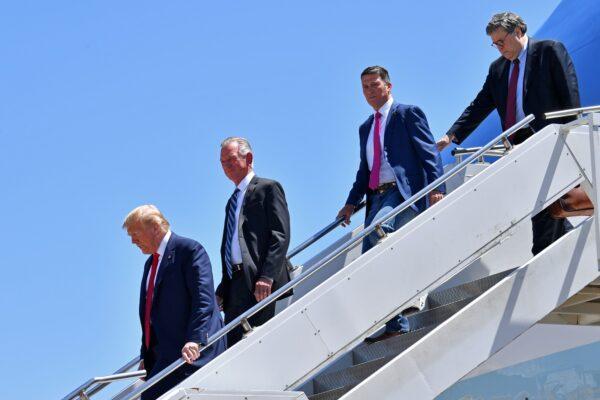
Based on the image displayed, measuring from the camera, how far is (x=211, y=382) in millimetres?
6023

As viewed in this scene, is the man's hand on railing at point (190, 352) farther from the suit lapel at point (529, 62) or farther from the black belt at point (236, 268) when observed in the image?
the suit lapel at point (529, 62)

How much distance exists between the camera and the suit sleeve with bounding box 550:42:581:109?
A: 7.64 m

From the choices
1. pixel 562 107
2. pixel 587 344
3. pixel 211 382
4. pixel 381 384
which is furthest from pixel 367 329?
pixel 587 344

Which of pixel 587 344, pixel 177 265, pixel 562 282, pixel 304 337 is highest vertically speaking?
pixel 177 265

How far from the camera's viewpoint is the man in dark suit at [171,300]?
6.69m

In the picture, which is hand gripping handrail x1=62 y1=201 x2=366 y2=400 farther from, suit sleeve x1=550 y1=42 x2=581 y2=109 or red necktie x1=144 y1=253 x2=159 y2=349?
A: suit sleeve x1=550 y1=42 x2=581 y2=109

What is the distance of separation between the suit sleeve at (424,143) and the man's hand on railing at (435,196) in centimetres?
26

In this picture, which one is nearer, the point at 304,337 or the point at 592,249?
the point at 304,337

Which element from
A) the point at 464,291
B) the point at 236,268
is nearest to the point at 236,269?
the point at 236,268

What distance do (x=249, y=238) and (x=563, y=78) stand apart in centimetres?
236

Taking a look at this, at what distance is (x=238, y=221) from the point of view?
7707 mm

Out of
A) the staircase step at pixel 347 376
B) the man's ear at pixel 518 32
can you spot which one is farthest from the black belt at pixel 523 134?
the staircase step at pixel 347 376

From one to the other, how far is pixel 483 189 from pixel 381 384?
1342mm

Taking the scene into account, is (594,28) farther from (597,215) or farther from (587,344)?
(597,215)
